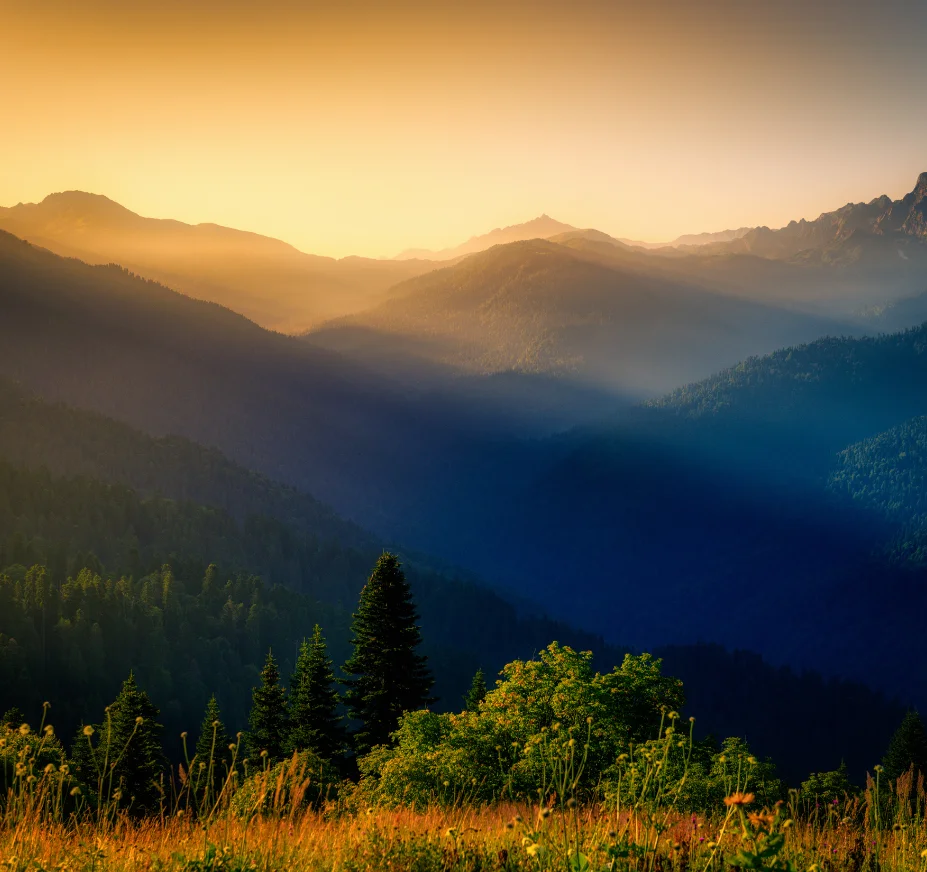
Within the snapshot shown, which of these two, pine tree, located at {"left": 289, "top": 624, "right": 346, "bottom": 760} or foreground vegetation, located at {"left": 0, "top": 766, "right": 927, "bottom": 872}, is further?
pine tree, located at {"left": 289, "top": 624, "right": 346, "bottom": 760}

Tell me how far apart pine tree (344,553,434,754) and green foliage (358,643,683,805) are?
1316 cm

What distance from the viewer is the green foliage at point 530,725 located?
24391 millimetres

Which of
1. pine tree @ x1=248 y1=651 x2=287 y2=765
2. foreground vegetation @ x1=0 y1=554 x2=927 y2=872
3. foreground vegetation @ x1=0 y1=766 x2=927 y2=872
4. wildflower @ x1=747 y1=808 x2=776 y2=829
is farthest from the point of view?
pine tree @ x1=248 y1=651 x2=287 y2=765

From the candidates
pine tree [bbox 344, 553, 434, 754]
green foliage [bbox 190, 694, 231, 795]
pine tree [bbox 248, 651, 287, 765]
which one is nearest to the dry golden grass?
green foliage [bbox 190, 694, 231, 795]

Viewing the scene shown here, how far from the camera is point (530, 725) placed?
92.5ft

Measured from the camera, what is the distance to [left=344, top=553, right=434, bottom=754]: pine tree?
48.2m

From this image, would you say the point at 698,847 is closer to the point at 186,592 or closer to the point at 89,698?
the point at 89,698

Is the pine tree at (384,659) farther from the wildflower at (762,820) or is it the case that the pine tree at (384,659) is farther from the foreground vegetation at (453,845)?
the wildflower at (762,820)

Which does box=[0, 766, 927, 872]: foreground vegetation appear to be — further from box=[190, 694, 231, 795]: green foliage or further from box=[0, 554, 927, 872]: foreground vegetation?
box=[190, 694, 231, 795]: green foliage

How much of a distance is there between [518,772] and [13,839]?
59.2 ft

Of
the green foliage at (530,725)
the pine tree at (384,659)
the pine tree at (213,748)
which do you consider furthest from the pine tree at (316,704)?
the green foliage at (530,725)

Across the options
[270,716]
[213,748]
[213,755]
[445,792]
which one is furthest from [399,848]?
[270,716]

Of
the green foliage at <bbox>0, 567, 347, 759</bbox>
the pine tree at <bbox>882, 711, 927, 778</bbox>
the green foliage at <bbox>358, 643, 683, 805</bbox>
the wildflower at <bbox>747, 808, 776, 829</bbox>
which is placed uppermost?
the wildflower at <bbox>747, 808, 776, 829</bbox>

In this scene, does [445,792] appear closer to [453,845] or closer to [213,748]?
[453,845]
